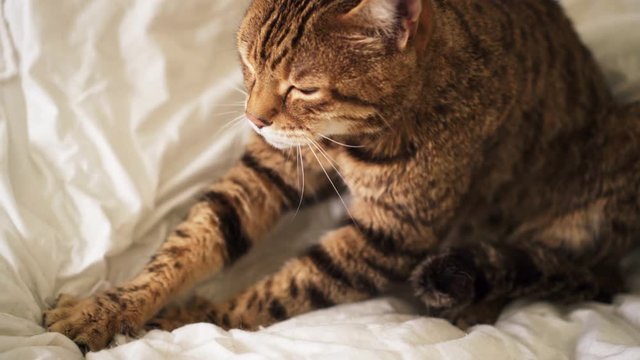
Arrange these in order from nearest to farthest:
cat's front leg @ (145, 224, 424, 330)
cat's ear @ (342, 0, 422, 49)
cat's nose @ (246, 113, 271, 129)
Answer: cat's ear @ (342, 0, 422, 49) → cat's nose @ (246, 113, 271, 129) → cat's front leg @ (145, 224, 424, 330)

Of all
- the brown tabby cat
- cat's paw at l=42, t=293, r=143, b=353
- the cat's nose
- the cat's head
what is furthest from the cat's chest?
cat's paw at l=42, t=293, r=143, b=353

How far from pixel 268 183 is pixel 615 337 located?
77 centimetres

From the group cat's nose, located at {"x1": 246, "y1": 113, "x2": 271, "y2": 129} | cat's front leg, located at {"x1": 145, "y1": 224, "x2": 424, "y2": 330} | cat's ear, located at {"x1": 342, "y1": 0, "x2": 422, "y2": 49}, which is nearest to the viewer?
cat's ear, located at {"x1": 342, "y1": 0, "x2": 422, "y2": 49}

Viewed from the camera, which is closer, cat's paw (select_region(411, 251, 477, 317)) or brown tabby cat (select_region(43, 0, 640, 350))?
brown tabby cat (select_region(43, 0, 640, 350))

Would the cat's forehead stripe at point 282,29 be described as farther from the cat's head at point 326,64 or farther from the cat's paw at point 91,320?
the cat's paw at point 91,320

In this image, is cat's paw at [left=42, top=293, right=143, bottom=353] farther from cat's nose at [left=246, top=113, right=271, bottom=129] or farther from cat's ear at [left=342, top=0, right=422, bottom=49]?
cat's ear at [left=342, top=0, right=422, bottom=49]

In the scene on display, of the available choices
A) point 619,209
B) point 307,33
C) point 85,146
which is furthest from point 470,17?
point 85,146

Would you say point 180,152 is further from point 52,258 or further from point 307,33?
point 307,33

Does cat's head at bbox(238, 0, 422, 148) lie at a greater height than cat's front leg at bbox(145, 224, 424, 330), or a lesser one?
greater

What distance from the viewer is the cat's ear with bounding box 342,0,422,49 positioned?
91cm

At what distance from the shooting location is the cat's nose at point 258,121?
1040mm

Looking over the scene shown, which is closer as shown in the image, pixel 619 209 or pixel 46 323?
pixel 46 323

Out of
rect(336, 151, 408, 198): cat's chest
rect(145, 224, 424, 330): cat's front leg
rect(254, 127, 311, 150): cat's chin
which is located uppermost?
rect(254, 127, 311, 150): cat's chin

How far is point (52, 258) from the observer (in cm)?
111
